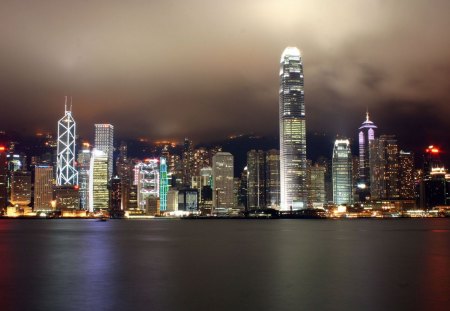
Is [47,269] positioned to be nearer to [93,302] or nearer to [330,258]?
[93,302]

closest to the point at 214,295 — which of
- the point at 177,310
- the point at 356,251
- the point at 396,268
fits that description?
the point at 177,310

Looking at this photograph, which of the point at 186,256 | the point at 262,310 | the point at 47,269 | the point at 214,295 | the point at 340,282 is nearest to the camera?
the point at 262,310

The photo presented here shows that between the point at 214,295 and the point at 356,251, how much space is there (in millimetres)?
34318

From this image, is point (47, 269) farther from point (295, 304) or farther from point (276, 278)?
point (295, 304)

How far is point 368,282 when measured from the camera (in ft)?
131

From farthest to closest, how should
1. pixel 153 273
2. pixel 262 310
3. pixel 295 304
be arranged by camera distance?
pixel 153 273 → pixel 295 304 → pixel 262 310

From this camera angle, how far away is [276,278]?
139 ft

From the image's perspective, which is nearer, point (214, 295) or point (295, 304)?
point (295, 304)

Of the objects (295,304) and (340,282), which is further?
(340,282)

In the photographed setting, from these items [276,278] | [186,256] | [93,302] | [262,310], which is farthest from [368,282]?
[186,256]

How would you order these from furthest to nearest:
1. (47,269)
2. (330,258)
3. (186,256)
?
(186,256) < (330,258) < (47,269)

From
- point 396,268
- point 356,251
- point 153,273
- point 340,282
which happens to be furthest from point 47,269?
point 356,251

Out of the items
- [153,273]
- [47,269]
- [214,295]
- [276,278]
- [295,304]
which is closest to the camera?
[295,304]

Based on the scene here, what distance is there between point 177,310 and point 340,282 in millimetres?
13635
